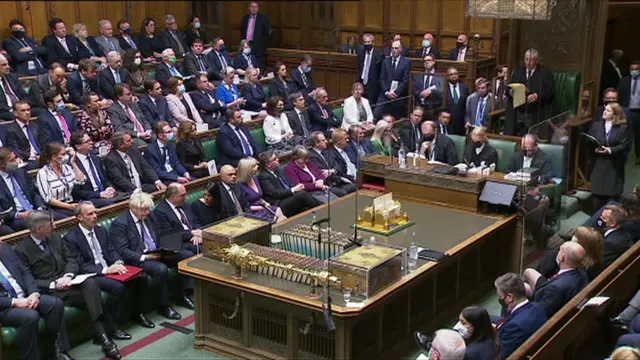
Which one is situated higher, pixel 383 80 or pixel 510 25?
pixel 510 25

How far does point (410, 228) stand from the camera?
6.55 meters

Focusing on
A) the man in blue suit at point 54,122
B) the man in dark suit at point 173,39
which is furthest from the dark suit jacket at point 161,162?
the man in dark suit at point 173,39

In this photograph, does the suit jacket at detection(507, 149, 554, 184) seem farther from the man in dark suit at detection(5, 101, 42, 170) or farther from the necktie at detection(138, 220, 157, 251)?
the man in dark suit at detection(5, 101, 42, 170)

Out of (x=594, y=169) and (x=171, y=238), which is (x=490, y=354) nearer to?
(x=171, y=238)

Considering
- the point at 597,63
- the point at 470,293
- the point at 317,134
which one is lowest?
the point at 470,293

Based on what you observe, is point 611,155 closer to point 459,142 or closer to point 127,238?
point 459,142

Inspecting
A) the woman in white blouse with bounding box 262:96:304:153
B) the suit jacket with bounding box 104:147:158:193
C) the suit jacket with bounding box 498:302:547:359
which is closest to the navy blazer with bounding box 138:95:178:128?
the woman in white blouse with bounding box 262:96:304:153

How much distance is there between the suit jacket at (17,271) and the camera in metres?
5.39

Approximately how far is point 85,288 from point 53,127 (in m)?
2.96

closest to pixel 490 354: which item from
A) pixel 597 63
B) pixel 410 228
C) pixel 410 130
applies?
pixel 410 228

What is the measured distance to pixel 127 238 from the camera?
6199 millimetres

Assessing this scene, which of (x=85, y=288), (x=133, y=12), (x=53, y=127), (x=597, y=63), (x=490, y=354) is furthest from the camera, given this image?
(x=133, y=12)

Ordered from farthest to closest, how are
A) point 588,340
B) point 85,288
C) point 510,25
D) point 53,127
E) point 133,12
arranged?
point 133,12 < point 510,25 < point 53,127 < point 85,288 < point 588,340

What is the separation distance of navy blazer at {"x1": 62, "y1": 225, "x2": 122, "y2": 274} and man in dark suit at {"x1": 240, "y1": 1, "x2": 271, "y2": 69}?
282 inches
